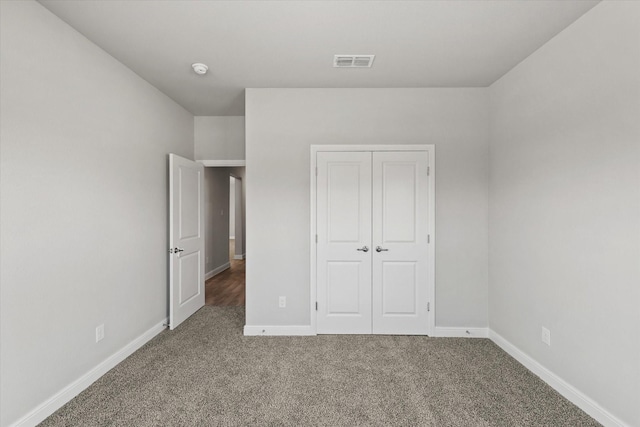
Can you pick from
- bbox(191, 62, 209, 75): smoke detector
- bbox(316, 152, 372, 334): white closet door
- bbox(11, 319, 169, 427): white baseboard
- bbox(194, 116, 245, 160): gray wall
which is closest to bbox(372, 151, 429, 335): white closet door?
bbox(316, 152, 372, 334): white closet door

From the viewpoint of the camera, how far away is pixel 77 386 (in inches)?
86.4

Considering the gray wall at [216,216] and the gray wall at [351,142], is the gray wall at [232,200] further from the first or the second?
the gray wall at [351,142]

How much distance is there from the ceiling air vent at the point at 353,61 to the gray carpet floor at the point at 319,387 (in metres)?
2.69

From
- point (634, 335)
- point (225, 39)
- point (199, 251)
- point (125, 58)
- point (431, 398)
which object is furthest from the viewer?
point (199, 251)

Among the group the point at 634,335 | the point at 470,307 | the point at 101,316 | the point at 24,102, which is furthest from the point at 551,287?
the point at 24,102

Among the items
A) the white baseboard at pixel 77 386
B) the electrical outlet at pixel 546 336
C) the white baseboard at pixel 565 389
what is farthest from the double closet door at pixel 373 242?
the white baseboard at pixel 77 386

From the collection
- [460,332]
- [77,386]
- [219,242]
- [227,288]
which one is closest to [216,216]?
[219,242]

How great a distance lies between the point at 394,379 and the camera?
2.38 m

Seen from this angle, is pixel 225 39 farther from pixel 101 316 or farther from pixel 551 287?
pixel 551 287

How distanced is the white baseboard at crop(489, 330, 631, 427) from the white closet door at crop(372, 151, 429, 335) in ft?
2.67

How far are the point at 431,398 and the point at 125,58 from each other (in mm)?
3755

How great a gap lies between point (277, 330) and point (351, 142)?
2.23m

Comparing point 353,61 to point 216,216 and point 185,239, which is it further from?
point 216,216

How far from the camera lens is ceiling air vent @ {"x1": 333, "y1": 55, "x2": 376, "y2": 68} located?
101 inches
